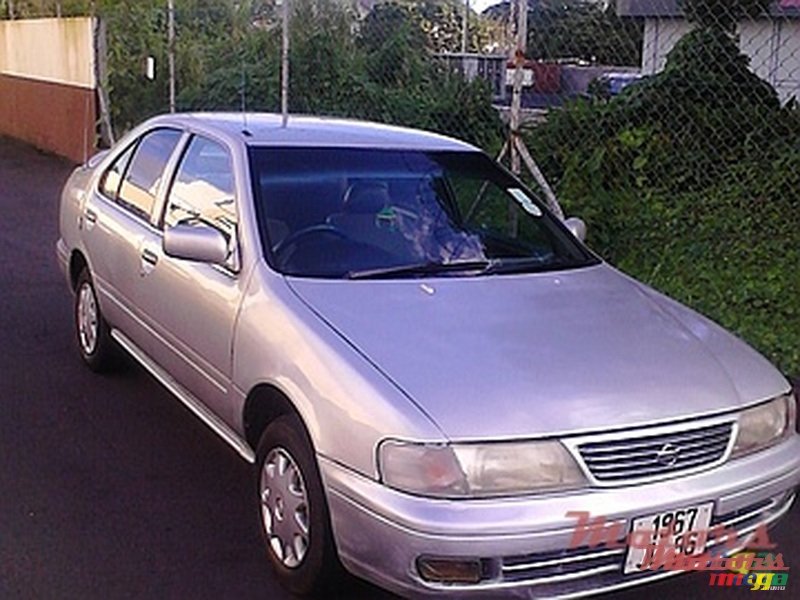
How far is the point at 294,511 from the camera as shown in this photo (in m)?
3.52

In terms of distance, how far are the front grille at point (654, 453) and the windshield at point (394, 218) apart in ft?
3.90

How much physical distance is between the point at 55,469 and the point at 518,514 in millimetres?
2488

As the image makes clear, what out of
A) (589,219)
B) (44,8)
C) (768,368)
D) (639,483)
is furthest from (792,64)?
(44,8)

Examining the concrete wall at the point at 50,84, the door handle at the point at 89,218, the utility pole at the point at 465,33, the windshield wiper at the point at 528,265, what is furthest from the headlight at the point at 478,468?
the concrete wall at the point at 50,84

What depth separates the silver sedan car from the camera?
302 centimetres

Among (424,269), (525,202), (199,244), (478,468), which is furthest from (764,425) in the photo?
(199,244)

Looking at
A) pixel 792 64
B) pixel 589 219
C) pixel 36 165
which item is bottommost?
pixel 36 165

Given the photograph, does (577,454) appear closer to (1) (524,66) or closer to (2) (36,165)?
(1) (524,66)

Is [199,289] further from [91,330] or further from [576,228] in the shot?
[91,330]

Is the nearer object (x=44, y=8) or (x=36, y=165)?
(x=36, y=165)

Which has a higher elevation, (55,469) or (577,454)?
(577,454)

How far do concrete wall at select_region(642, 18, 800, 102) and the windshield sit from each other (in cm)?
585

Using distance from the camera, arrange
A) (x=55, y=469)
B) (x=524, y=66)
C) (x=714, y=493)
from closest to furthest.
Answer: (x=714, y=493) < (x=55, y=469) < (x=524, y=66)

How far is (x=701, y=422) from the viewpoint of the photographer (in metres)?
3.27
